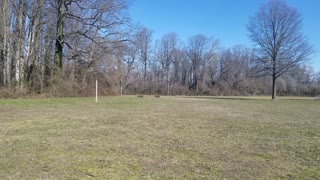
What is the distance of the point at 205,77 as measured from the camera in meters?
72.5

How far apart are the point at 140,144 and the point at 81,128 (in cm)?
263

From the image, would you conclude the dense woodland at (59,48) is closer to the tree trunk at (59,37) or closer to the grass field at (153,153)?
the tree trunk at (59,37)

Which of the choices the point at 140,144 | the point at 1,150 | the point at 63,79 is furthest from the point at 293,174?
the point at 63,79

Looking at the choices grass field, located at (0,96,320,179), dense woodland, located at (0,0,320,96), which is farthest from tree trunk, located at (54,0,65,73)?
grass field, located at (0,96,320,179)

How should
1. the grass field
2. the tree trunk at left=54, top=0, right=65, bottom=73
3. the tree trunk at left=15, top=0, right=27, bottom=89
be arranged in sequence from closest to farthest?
the grass field < the tree trunk at left=15, top=0, right=27, bottom=89 < the tree trunk at left=54, top=0, right=65, bottom=73

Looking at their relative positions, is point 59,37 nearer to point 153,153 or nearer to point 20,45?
point 20,45

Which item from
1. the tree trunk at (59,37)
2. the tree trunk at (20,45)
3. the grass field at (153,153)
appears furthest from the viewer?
the tree trunk at (59,37)

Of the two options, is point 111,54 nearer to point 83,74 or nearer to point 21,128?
point 83,74

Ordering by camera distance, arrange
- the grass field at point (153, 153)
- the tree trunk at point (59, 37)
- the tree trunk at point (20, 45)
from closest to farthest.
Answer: the grass field at point (153, 153) → the tree trunk at point (20, 45) → the tree trunk at point (59, 37)

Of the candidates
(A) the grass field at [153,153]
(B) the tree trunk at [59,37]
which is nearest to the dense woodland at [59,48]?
(B) the tree trunk at [59,37]

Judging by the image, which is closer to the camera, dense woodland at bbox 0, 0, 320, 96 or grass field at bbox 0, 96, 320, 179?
grass field at bbox 0, 96, 320, 179

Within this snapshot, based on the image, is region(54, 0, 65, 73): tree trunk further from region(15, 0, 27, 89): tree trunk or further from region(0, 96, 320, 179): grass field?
region(0, 96, 320, 179): grass field

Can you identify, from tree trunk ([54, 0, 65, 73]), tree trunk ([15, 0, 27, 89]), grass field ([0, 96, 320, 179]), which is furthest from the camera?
tree trunk ([54, 0, 65, 73])

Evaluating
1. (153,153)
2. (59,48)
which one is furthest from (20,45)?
(153,153)
